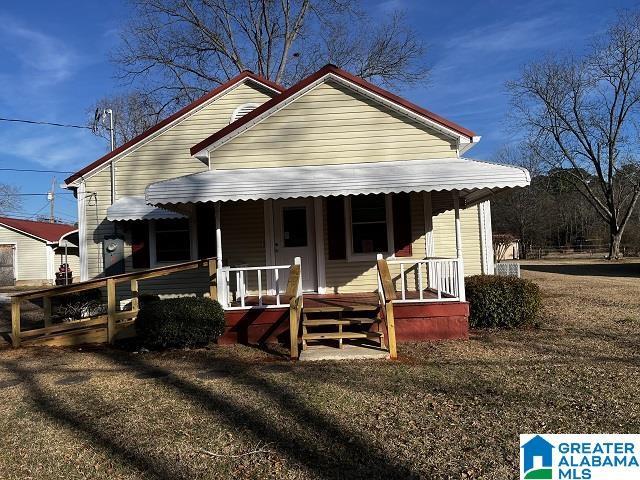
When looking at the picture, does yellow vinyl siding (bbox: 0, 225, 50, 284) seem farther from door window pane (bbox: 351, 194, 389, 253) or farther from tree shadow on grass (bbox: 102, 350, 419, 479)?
tree shadow on grass (bbox: 102, 350, 419, 479)

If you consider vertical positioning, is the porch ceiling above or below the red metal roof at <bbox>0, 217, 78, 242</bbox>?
below

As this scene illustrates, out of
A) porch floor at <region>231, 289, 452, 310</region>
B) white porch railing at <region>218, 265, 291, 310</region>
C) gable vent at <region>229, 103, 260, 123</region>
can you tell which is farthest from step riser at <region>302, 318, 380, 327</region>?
gable vent at <region>229, 103, 260, 123</region>

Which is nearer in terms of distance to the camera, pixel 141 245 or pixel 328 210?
pixel 328 210

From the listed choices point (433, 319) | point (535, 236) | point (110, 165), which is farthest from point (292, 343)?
point (535, 236)

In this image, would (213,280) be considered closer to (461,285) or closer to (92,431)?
(461,285)

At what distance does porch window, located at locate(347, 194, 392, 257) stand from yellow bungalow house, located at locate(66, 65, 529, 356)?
0.8 inches

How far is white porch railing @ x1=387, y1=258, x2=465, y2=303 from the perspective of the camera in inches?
317

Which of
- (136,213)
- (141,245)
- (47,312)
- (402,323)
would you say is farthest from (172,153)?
(402,323)

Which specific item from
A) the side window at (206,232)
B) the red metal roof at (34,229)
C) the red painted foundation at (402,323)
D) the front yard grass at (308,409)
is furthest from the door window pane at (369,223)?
the red metal roof at (34,229)

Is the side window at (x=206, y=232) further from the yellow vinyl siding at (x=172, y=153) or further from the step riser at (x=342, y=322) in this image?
the step riser at (x=342, y=322)

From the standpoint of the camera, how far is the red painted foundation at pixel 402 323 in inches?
Answer: 314

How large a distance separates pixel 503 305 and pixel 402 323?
1.89 metres

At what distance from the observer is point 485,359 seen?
259 inches

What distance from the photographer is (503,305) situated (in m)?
8.59
